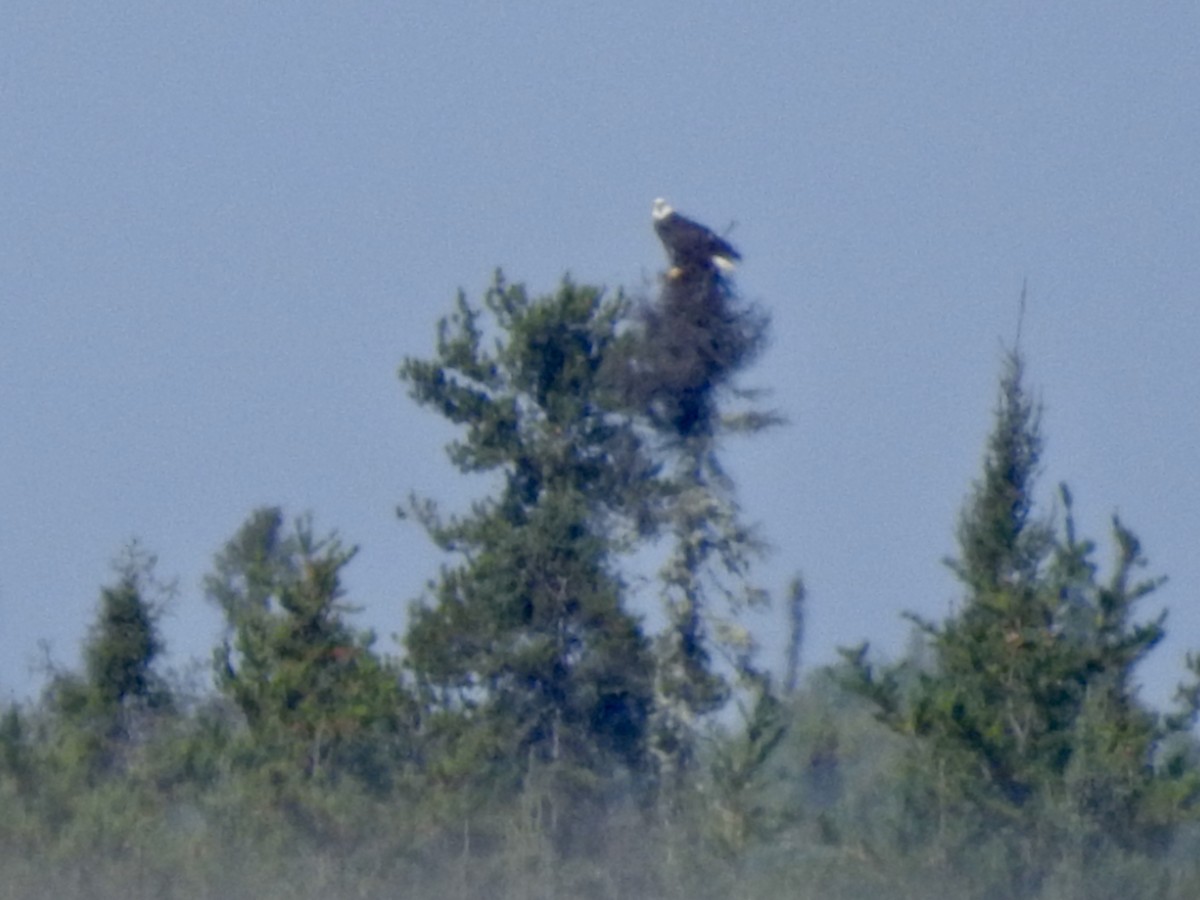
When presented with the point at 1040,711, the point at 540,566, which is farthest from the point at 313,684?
the point at 1040,711

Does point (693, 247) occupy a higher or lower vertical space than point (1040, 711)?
higher

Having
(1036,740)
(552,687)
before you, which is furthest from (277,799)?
(1036,740)

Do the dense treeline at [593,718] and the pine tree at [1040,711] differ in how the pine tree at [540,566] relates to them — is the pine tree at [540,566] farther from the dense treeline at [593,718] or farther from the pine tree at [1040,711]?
the pine tree at [1040,711]

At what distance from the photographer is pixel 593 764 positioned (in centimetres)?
2411

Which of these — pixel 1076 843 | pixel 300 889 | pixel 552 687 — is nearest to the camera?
pixel 1076 843

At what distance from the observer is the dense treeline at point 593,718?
765 inches

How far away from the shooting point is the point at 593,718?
24.2 metres

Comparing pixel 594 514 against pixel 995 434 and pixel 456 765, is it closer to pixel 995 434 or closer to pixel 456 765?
pixel 456 765

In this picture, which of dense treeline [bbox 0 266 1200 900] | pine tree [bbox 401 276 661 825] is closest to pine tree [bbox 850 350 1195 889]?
dense treeline [bbox 0 266 1200 900]

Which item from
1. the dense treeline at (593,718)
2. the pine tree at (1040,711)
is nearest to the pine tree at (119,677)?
the dense treeline at (593,718)

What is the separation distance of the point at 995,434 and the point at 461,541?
6.07 meters

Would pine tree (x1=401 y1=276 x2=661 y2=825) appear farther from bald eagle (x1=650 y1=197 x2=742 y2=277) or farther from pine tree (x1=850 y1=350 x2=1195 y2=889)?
pine tree (x1=850 y1=350 x2=1195 y2=889)

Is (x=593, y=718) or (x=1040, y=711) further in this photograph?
(x=593, y=718)

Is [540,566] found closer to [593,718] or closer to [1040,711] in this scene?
[593,718]
